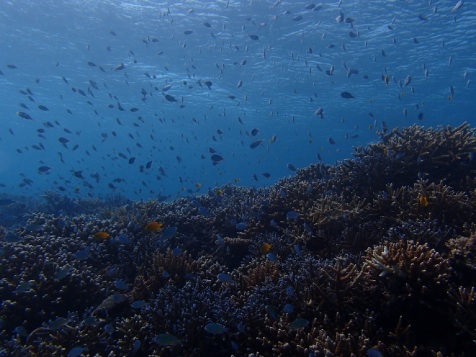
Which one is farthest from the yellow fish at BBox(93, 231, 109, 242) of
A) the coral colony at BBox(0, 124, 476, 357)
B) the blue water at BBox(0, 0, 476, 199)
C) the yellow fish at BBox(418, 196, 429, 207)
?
the yellow fish at BBox(418, 196, 429, 207)

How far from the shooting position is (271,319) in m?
4.89

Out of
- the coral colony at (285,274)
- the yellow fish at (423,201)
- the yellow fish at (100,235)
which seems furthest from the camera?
the yellow fish at (100,235)

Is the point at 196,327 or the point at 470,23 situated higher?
the point at 470,23

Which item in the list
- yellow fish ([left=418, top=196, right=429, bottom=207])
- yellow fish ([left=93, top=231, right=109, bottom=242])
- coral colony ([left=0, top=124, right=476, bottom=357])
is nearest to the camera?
coral colony ([left=0, top=124, right=476, bottom=357])

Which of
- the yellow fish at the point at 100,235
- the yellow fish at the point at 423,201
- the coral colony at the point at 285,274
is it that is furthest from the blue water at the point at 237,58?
the yellow fish at the point at 423,201

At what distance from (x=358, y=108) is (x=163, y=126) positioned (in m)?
43.7

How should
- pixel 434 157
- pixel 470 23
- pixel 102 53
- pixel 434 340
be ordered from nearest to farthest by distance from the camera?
pixel 434 340 < pixel 434 157 < pixel 470 23 < pixel 102 53

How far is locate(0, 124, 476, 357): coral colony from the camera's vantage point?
4.38 m

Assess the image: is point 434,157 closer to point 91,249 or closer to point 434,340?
point 434,340

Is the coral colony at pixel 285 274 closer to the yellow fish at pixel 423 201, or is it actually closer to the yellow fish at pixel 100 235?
the yellow fish at pixel 100 235

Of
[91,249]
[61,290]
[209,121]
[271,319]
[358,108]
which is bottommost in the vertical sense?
[271,319]

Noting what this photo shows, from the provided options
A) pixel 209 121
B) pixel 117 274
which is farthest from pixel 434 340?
pixel 209 121

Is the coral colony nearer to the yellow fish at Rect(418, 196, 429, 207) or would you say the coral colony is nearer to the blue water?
the yellow fish at Rect(418, 196, 429, 207)

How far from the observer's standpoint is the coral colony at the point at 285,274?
438 cm
